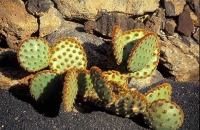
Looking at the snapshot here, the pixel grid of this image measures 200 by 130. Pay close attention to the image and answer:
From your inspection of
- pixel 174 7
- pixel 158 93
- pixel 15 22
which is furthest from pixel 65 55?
pixel 174 7

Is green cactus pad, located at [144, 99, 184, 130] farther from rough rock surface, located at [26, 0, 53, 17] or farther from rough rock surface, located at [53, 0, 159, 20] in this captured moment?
rough rock surface, located at [26, 0, 53, 17]

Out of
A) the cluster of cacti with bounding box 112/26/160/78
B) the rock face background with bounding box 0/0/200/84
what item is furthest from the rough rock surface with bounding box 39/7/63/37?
the cluster of cacti with bounding box 112/26/160/78

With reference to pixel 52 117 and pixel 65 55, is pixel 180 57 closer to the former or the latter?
pixel 65 55

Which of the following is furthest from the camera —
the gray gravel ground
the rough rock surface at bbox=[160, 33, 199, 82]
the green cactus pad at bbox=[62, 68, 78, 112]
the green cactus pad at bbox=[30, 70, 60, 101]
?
the rough rock surface at bbox=[160, 33, 199, 82]

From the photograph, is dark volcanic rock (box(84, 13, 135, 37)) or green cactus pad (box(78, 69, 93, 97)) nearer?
green cactus pad (box(78, 69, 93, 97))

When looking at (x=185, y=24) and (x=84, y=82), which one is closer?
(x=84, y=82)

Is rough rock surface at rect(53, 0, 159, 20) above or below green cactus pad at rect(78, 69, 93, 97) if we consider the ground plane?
above

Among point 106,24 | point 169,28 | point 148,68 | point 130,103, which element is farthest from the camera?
point 169,28

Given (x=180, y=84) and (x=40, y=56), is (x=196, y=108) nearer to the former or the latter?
(x=180, y=84)
